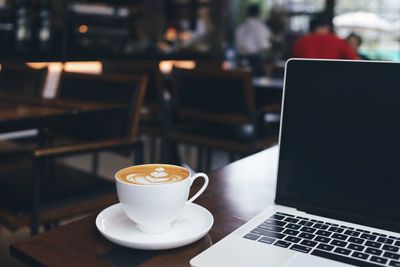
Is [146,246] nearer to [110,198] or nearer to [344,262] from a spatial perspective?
[344,262]

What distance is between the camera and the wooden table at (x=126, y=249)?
573 millimetres

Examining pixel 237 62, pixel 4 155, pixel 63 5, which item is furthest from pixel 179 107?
pixel 237 62

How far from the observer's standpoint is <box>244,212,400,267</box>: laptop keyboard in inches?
22.7

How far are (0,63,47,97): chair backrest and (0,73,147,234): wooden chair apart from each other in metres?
0.29

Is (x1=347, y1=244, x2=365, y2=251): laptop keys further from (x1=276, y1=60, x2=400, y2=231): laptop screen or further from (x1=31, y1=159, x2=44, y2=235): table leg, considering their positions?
(x1=31, y1=159, x2=44, y2=235): table leg

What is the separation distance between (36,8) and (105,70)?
105 inches

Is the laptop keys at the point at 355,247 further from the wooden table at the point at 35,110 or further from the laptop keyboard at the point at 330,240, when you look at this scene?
the wooden table at the point at 35,110

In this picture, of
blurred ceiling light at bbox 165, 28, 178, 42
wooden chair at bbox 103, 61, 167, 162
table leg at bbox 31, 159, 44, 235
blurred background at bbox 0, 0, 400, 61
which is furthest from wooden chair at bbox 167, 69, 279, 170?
blurred ceiling light at bbox 165, 28, 178, 42

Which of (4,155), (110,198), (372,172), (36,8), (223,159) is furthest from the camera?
(36,8)

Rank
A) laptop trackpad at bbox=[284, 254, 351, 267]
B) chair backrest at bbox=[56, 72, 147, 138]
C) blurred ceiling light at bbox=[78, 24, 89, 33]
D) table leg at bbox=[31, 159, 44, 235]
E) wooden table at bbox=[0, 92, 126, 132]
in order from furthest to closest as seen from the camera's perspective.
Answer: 1. blurred ceiling light at bbox=[78, 24, 89, 33]
2. chair backrest at bbox=[56, 72, 147, 138]
3. wooden table at bbox=[0, 92, 126, 132]
4. table leg at bbox=[31, 159, 44, 235]
5. laptop trackpad at bbox=[284, 254, 351, 267]

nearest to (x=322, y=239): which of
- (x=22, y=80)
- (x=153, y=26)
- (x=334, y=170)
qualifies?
(x=334, y=170)

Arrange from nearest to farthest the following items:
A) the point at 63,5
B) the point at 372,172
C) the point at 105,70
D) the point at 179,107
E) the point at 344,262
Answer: the point at 344,262
the point at 372,172
the point at 179,107
the point at 105,70
the point at 63,5

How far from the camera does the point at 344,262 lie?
564mm

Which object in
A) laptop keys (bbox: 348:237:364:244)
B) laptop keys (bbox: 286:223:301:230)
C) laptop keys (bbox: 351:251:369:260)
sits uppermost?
laptop keys (bbox: 351:251:369:260)
